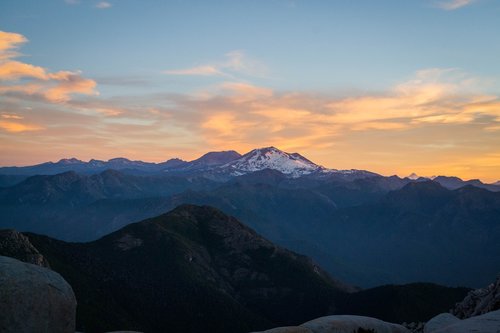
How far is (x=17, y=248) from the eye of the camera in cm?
18912

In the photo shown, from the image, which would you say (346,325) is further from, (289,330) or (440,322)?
(440,322)

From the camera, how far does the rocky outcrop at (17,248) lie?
184 meters

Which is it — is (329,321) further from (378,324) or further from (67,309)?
(67,309)

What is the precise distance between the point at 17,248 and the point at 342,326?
189 metres

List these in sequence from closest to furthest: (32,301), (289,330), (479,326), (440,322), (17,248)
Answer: (479,326) < (32,301) < (289,330) < (440,322) < (17,248)

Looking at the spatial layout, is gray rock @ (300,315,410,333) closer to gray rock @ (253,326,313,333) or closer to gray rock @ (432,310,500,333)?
gray rock @ (253,326,313,333)

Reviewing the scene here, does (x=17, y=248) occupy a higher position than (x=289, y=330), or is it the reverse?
(x=289, y=330)

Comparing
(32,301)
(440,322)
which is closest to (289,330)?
(32,301)

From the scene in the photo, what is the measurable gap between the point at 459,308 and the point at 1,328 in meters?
56.3

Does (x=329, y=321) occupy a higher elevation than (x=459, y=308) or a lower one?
higher

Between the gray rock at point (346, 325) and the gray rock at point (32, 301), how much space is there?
1604 centimetres

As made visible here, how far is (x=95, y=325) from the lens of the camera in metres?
188

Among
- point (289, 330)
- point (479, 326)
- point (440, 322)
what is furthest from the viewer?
point (440, 322)

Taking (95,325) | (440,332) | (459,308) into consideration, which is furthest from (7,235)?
(440,332)
